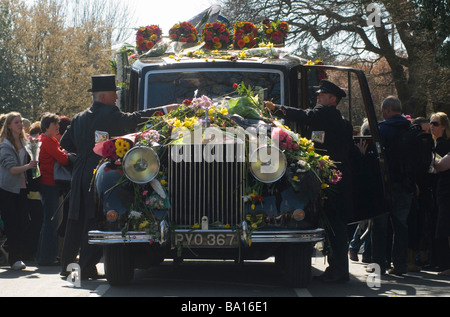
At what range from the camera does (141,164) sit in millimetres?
7996

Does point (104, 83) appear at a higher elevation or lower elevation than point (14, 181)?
higher

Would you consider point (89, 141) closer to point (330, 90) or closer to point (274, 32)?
point (330, 90)

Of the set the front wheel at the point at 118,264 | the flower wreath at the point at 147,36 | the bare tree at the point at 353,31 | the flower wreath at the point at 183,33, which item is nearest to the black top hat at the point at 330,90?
the front wheel at the point at 118,264

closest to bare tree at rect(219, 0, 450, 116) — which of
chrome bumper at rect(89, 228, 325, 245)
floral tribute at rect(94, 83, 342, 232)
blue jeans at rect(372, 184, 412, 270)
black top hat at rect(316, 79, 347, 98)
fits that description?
blue jeans at rect(372, 184, 412, 270)

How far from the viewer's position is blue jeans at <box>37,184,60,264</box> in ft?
36.8

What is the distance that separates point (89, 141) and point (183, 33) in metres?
3.06

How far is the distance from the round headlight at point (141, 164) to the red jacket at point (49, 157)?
3.36 meters

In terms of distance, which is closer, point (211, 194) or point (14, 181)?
point (211, 194)

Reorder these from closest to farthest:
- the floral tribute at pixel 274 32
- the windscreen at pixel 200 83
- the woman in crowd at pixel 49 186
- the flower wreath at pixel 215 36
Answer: the windscreen at pixel 200 83 < the woman in crowd at pixel 49 186 < the flower wreath at pixel 215 36 < the floral tribute at pixel 274 32

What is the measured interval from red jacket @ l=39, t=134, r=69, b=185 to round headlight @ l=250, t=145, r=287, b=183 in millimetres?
3950

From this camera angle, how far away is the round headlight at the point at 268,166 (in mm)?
7941

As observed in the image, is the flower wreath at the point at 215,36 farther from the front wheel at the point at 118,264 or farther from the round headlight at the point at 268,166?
the front wheel at the point at 118,264

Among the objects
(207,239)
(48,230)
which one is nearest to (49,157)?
(48,230)
